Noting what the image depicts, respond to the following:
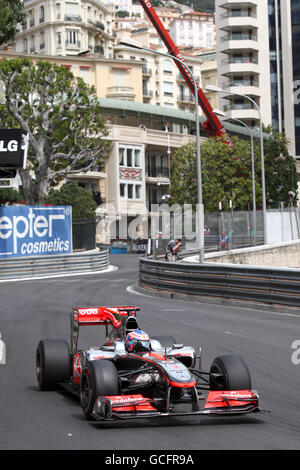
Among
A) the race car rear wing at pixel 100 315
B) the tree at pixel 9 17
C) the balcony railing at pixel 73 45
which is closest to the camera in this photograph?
the race car rear wing at pixel 100 315

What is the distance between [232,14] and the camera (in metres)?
92.8

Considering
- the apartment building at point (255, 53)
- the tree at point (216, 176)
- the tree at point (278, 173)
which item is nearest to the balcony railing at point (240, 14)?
the apartment building at point (255, 53)

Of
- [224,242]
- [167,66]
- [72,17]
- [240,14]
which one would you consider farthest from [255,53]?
[224,242]

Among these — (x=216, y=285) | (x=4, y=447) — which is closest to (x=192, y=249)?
(x=216, y=285)

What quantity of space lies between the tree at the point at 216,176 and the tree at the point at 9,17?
33.1 m

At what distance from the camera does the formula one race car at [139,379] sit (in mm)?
6930

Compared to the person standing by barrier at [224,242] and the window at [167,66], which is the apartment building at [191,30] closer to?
the window at [167,66]

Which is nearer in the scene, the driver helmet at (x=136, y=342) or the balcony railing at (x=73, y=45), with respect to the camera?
the driver helmet at (x=136, y=342)

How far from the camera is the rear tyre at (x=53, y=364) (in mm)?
8734

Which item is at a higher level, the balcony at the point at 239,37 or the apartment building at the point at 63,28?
the apartment building at the point at 63,28

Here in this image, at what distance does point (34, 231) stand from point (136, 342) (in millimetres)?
31107

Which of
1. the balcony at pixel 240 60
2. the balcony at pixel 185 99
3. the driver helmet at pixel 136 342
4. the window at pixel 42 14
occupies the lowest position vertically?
the driver helmet at pixel 136 342

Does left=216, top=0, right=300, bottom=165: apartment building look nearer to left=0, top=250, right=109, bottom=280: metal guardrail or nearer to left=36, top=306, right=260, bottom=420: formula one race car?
left=0, top=250, right=109, bottom=280: metal guardrail

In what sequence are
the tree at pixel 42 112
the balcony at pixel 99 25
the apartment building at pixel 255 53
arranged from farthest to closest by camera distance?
the balcony at pixel 99 25, the apartment building at pixel 255 53, the tree at pixel 42 112
